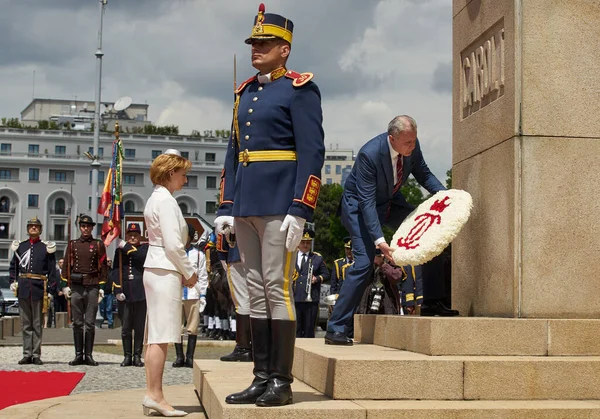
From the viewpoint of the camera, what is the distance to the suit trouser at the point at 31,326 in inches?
636

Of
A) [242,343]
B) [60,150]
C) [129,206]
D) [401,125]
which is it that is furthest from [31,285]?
[60,150]

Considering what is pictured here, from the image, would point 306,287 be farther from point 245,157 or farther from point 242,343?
point 245,157

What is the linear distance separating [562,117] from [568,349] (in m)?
1.73

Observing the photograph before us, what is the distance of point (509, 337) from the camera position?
7.23 meters

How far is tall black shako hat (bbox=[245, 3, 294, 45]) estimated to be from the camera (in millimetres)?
6508

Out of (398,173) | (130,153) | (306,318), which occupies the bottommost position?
(306,318)

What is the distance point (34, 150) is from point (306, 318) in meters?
105

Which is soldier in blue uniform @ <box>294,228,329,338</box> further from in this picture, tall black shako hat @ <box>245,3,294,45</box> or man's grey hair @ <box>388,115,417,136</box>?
tall black shako hat @ <box>245,3,294,45</box>

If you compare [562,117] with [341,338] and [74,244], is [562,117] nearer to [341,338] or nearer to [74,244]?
[341,338]

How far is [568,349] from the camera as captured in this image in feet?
23.8

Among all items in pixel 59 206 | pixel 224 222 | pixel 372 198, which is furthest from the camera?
pixel 59 206

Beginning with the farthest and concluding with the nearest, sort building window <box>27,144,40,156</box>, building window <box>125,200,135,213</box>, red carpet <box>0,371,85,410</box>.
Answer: building window <box>27,144,40,156</box> → building window <box>125,200,135,213</box> → red carpet <box>0,371,85,410</box>

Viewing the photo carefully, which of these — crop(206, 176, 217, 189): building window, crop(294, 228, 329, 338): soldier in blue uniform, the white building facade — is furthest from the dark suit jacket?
crop(206, 176, 217, 189): building window

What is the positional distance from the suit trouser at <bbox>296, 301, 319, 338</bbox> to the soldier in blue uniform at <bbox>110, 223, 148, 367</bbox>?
4.42 meters
